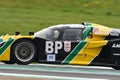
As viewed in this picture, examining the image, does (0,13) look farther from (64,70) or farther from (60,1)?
(64,70)

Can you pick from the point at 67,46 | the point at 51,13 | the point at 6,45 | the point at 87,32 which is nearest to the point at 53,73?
the point at 67,46

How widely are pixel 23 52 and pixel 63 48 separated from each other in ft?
3.66

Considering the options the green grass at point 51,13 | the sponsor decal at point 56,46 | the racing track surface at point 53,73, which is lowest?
the racing track surface at point 53,73

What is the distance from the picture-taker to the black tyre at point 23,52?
520 inches

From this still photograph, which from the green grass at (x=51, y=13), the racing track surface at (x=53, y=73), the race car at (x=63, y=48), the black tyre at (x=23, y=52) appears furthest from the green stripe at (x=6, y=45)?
the green grass at (x=51, y=13)

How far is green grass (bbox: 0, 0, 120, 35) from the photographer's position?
22.5 meters

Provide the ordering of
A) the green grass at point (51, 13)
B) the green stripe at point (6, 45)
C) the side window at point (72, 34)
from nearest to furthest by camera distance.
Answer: the green stripe at point (6, 45)
the side window at point (72, 34)
the green grass at point (51, 13)

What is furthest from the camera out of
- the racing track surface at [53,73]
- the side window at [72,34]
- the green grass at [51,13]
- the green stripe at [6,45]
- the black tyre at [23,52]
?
the green grass at [51,13]

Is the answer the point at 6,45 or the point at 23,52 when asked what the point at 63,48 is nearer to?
the point at 23,52

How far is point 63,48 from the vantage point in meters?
13.2

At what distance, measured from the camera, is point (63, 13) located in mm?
26859

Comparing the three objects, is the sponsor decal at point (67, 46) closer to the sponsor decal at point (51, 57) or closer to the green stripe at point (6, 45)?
the sponsor decal at point (51, 57)

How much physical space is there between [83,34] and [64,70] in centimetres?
157

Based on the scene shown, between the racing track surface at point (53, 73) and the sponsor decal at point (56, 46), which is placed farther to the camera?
the sponsor decal at point (56, 46)
